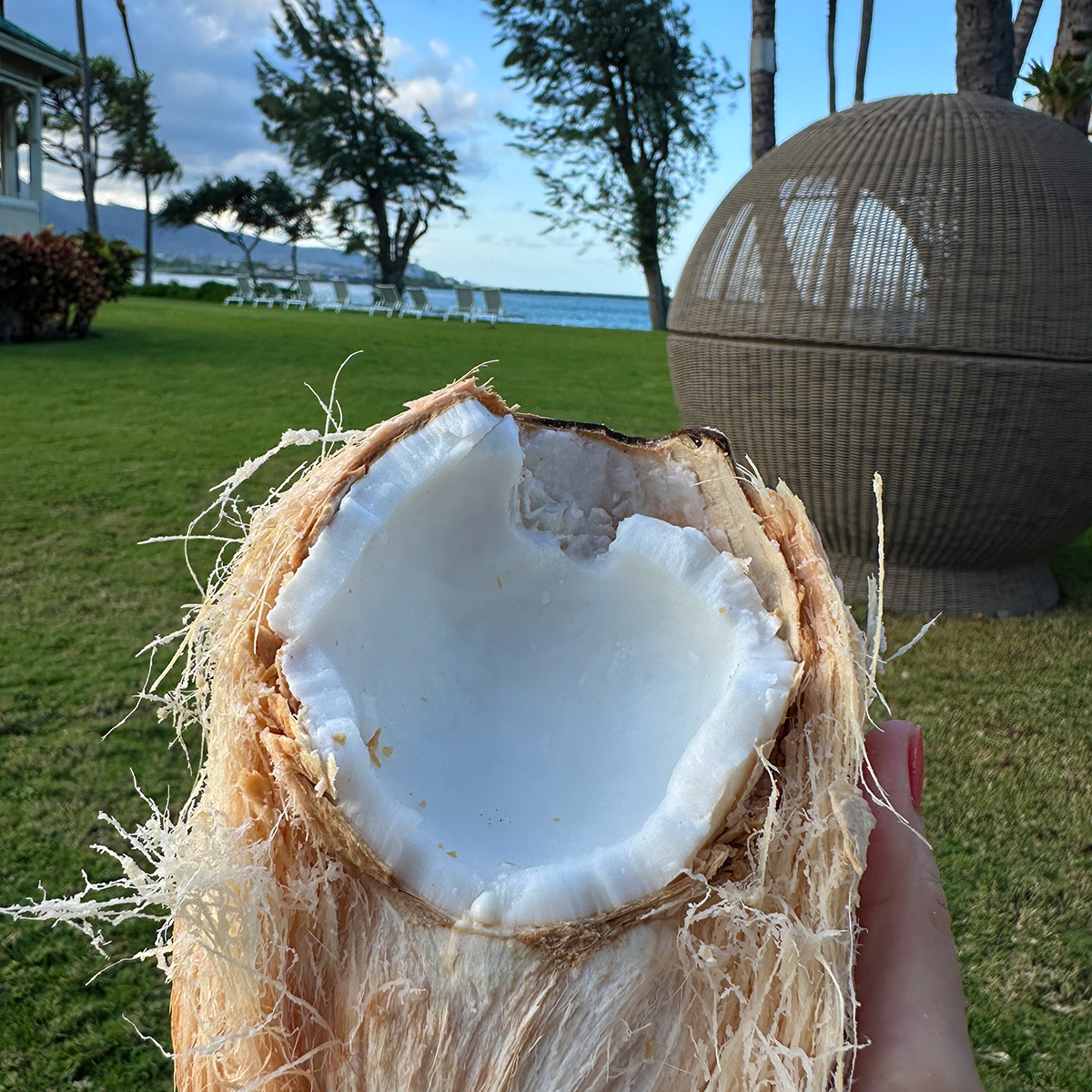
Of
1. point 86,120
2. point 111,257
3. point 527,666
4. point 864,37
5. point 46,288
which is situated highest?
point 86,120

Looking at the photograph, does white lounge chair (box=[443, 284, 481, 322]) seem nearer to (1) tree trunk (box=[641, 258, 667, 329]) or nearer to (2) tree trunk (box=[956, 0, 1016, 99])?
(1) tree trunk (box=[641, 258, 667, 329])

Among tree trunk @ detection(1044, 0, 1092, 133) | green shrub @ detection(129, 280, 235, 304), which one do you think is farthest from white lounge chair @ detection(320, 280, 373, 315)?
tree trunk @ detection(1044, 0, 1092, 133)

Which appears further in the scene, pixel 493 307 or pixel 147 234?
pixel 147 234

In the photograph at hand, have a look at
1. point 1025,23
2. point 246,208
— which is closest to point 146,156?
point 246,208

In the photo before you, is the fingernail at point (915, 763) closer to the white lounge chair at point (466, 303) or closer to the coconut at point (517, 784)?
the coconut at point (517, 784)

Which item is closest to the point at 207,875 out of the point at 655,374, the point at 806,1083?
the point at 806,1083

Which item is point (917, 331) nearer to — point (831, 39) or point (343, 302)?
point (831, 39)
